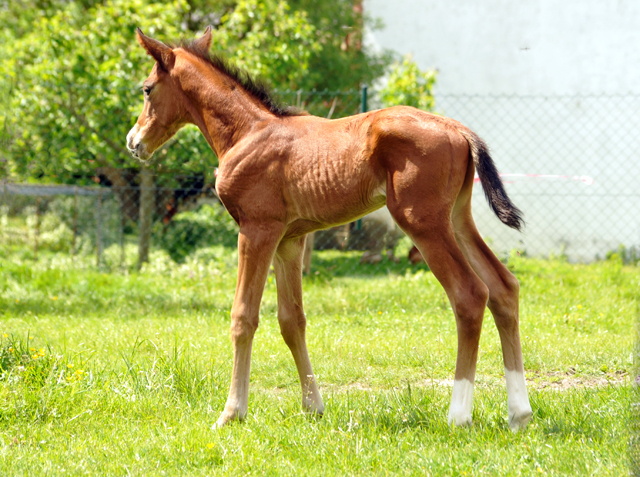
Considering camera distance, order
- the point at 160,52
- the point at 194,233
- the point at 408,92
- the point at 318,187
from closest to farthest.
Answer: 1. the point at 318,187
2. the point at 160,52
3. the point at 408,92
4. the point at 194,233

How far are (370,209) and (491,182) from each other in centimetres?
61

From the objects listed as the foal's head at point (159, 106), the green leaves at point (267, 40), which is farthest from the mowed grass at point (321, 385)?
the green leaves at point (267, 40)

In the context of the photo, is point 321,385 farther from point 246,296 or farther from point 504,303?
point 504,303

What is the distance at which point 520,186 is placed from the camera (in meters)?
9.62

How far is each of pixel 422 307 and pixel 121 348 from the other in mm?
2919

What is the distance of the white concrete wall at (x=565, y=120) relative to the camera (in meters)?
8.88

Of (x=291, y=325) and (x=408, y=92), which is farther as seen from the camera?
(x=408, y=92)

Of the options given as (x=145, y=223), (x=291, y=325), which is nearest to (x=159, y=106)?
(x=291, y=325)

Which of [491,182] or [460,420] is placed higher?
[491,182]

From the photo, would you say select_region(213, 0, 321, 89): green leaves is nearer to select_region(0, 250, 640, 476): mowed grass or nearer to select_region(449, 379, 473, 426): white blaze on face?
select_region(0, 250, 640, 476): mowed grass

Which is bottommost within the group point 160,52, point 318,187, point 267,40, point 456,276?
point 456,276

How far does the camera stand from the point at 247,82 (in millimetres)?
3578

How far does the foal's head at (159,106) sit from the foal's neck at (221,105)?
88 millimetres

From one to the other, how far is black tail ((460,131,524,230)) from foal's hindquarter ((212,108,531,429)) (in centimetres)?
5
